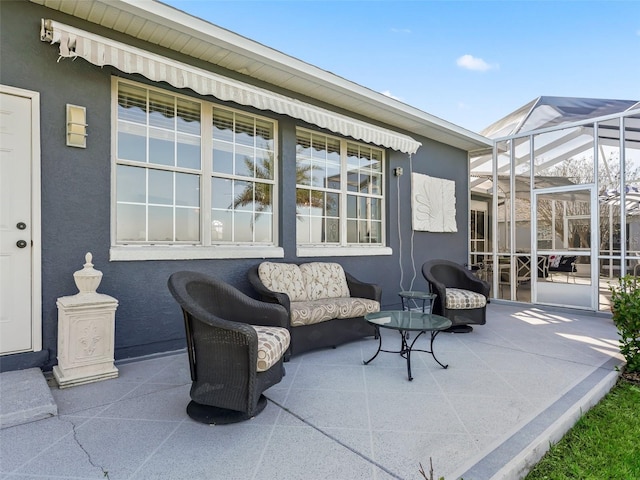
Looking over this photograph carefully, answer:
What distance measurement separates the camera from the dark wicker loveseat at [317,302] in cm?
395

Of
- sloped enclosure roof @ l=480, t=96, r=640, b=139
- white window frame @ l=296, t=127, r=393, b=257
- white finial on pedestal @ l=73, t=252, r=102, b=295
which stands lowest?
white finial on pedestal @ l=73, t=252, r=102, b=295

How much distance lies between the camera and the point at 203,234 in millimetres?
4457

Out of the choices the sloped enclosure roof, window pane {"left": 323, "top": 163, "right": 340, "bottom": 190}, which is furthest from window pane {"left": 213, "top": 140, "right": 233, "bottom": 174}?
the sloped enclosure roof

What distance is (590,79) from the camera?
28.7ft

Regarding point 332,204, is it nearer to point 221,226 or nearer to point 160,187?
point 221,226

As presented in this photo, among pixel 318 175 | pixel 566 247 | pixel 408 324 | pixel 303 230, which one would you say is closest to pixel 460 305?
pixel 408 324

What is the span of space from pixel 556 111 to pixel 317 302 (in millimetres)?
6704

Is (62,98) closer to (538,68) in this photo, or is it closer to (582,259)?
(582,259)

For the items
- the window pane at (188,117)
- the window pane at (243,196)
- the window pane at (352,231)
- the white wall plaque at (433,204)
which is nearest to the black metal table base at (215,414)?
the window pane at (243,196)

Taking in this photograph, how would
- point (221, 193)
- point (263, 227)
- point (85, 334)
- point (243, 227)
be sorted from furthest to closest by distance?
1. point (263, 227)
2. point (243, 227)
3. point (221, 193)
4. point (85, 334)

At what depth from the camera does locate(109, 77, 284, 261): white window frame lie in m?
3.83

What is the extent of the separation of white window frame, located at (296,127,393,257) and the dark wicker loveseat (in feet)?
1.46

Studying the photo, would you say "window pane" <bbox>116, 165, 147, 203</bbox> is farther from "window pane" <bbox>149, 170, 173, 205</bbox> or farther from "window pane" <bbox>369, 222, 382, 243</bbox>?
"window pane" <bbox>369, 222, 382, 243</bbox>

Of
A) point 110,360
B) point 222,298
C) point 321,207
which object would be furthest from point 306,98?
point 110,360
